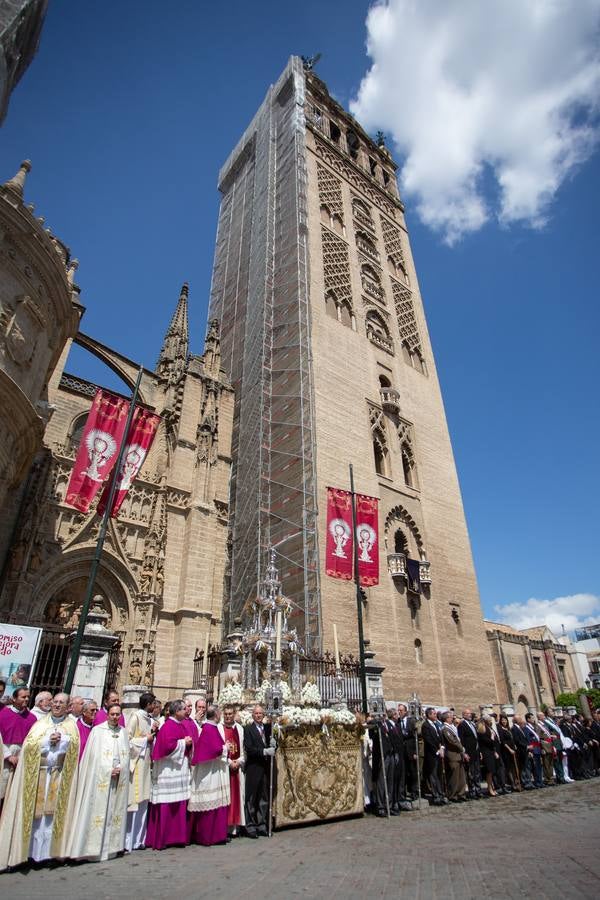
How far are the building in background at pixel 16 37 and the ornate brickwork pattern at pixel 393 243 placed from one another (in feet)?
68.0

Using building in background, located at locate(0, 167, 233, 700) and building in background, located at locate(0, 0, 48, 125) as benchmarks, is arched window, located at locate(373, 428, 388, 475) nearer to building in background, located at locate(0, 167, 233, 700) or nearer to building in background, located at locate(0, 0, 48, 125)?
building in background, located at locate(0, 167, 233, 700)

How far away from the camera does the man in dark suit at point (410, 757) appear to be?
8.24m

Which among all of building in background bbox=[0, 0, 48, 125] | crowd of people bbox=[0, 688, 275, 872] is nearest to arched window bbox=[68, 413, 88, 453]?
building in background bbox=[0, 0, 48, 125]

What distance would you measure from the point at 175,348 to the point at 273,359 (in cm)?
400

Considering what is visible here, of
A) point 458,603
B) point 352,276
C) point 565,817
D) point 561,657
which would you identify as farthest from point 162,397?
point 561,657

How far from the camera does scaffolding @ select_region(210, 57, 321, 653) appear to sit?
53.7ft

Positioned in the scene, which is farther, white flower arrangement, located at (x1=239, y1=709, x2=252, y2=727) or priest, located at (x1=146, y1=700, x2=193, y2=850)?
white flower arrangement, located at (x1=239, y1=709, x2=252, y2=727)

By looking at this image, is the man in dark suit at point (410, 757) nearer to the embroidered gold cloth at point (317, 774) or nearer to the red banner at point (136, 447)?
the embroidered gold cloth at point (317, 774)

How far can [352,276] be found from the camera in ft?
78.5

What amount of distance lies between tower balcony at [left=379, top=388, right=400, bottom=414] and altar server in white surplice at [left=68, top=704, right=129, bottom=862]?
58.1 ft

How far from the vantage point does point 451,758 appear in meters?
8.43

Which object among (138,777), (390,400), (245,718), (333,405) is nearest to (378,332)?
(390,400)

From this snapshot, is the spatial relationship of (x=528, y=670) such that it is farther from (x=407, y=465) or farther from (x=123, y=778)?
(x=123, y=778)

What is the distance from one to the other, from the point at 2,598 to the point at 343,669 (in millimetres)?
8588
